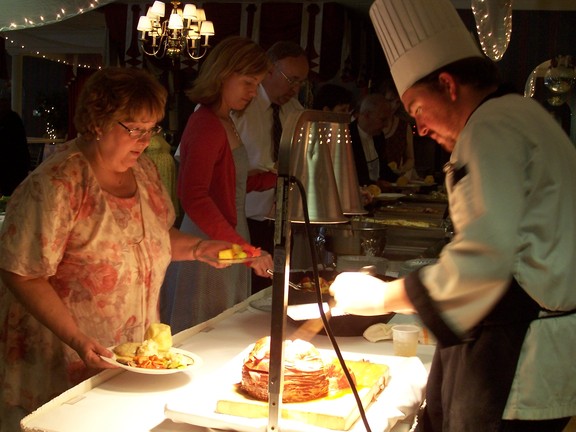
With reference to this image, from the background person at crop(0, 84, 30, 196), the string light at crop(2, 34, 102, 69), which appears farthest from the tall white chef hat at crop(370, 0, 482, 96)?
the string light at crop(2, 34, 102, 69)

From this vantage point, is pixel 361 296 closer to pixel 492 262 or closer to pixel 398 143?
pixel 492 262

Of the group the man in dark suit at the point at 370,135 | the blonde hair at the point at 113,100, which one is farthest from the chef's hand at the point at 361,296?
the man in dark suit at the point at 370,135

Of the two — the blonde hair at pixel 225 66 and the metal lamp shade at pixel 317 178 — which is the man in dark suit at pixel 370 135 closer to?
the blonde hair at pixel 225 66

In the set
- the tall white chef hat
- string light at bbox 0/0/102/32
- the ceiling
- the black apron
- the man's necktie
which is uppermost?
the ceiling

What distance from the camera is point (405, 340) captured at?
197cm

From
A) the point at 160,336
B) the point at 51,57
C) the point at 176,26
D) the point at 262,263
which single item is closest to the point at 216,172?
the point at 262,263

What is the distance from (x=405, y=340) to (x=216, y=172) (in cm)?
123

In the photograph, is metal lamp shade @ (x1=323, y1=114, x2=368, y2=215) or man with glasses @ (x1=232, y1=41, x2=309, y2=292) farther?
man with glasses @ (x1=232, y1=41, x2=309, y2=292)

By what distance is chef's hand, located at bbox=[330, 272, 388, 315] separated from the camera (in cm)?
142

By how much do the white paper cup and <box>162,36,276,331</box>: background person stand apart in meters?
0.91

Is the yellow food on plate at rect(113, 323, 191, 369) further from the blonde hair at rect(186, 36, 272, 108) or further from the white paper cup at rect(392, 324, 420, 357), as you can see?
the blonde hair at rect(186, 36, 272, 108)

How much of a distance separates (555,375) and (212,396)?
0.67 m

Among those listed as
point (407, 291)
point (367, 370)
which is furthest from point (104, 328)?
point (407, 291)

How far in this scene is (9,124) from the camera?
270 inches
